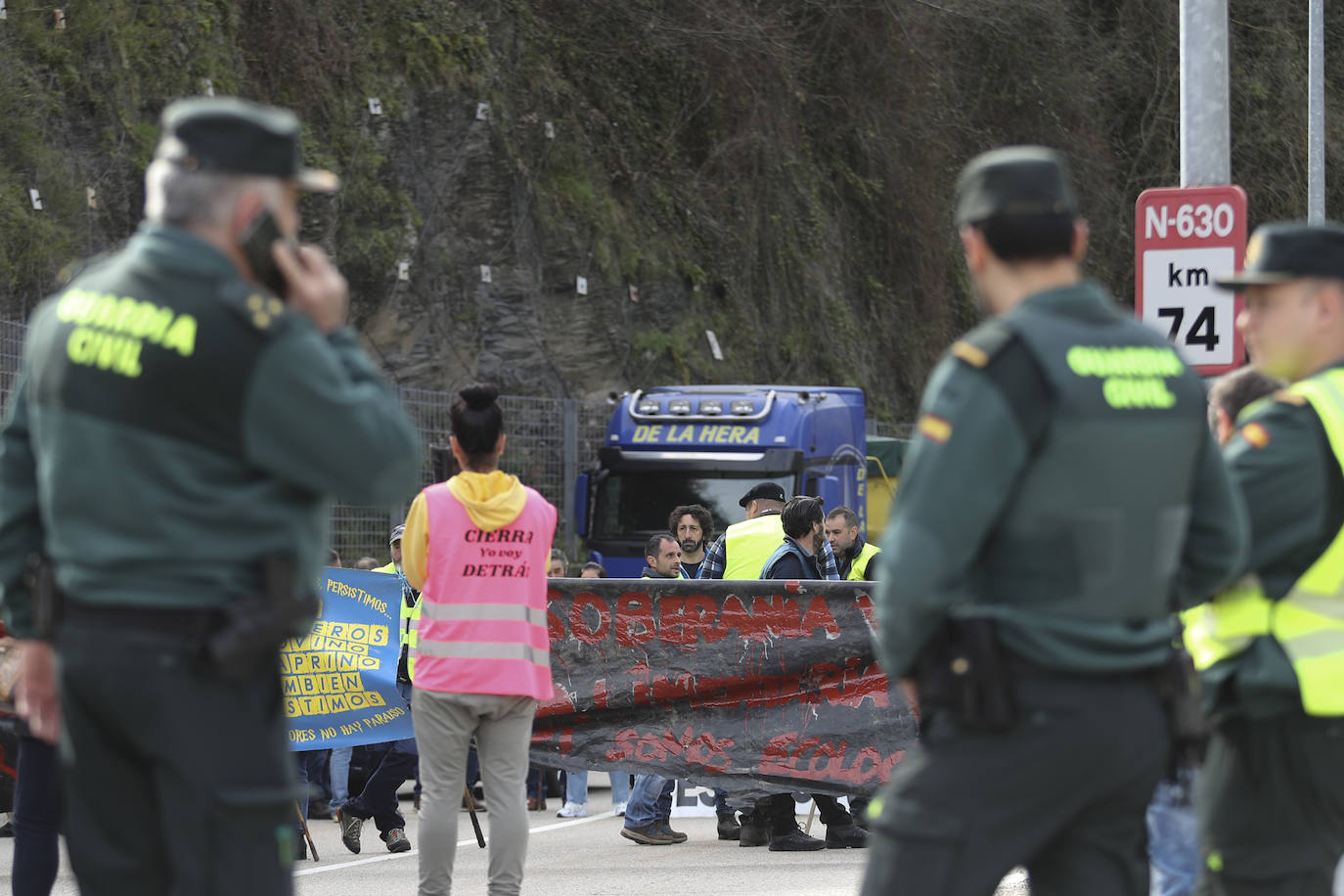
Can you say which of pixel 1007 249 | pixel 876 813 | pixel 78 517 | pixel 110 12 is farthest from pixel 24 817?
pixel 110 12

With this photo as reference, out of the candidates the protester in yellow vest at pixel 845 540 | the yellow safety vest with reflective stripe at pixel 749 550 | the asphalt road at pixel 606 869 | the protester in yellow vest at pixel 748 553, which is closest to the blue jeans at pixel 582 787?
the asphalt road at pixel 606 869

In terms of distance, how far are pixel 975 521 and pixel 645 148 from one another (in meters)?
23.2

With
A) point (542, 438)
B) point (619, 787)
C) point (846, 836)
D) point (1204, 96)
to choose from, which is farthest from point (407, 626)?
point (542, 438)

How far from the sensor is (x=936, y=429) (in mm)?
3613

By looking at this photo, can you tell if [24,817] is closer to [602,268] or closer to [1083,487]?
Result: [1083,487]

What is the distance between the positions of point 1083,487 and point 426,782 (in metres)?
4.16

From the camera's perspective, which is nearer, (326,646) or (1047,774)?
(1047,774)

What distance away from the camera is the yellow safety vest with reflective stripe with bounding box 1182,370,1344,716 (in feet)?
13.8

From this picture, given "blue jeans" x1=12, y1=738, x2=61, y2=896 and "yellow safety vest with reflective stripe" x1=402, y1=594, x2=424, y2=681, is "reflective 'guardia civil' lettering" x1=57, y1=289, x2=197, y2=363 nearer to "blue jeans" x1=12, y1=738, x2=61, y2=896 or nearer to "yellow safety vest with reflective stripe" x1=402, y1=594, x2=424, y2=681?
"blue jeans" x1=12, y1=738, x2=61, y2=896

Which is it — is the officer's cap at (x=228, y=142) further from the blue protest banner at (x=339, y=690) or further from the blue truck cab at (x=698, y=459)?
the blue truck cab at (x=698, y=459)

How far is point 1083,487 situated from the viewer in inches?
143

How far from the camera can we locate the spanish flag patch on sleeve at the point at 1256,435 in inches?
168

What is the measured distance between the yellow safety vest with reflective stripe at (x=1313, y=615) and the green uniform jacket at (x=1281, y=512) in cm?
2

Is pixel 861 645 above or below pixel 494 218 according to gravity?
below
